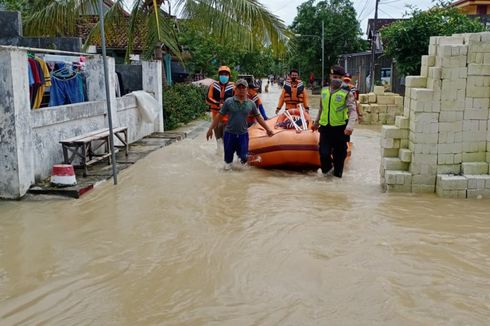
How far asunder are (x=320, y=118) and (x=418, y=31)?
35.9 ft

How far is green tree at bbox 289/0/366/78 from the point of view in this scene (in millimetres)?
38312

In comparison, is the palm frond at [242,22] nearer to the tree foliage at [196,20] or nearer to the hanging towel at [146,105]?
the tree foliage at [196,20]

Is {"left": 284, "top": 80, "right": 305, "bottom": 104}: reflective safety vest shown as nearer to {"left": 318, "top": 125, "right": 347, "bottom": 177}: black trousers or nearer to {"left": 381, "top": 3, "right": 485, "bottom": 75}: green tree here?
{"left": 318, "top": 125, "right": 347, "bottom": 177}: black trousers

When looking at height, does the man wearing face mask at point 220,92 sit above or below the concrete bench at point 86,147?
above

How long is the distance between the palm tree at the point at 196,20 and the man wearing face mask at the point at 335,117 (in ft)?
16.2

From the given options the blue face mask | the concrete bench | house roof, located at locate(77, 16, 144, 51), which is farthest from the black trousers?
house roof, located at locate(77, 16, 144, 51)

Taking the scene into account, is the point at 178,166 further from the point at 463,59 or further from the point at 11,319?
the point at 11,319

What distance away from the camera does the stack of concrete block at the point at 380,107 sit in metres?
17.1

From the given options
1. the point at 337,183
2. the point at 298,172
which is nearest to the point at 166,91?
the point at 298,172

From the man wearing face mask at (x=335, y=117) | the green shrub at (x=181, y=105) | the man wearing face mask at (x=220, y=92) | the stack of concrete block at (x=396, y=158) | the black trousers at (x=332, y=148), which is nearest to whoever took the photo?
the stack of concrete block at (x=396, y=158)

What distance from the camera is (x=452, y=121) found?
6.89 m

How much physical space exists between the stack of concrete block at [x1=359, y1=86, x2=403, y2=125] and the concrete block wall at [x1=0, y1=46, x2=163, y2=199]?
9.73 metres

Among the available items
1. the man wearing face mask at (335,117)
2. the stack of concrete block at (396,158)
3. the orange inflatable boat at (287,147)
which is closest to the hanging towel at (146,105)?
the orange inflatable boat at (287,147)

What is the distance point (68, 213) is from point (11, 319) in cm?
266
